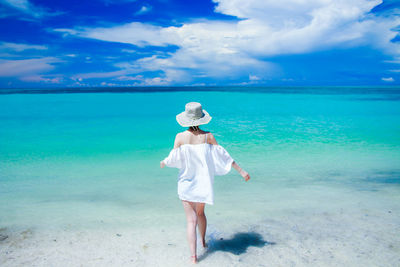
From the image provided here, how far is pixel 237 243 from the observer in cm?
352

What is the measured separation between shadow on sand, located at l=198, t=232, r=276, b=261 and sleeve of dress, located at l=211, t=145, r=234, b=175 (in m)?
1.00

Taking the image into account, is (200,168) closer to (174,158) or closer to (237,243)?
(174,158)

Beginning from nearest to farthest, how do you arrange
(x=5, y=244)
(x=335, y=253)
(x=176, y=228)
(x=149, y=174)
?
(x=335, y=253) → (x=5, y=244) → (x=176, y=228) → (x=149, y=174)

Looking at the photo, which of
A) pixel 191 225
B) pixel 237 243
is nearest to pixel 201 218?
pixel 191 225

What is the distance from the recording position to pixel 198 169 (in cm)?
294

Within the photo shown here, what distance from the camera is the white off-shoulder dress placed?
2.87 metres

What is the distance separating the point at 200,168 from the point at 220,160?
22 cm

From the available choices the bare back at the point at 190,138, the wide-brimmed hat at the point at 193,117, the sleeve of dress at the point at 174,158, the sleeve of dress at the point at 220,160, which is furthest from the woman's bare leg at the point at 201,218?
the wide-brimmed hat at the point at 193,117

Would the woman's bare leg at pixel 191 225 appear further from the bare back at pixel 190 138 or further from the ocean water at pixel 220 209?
the bare back at pixel 190 138

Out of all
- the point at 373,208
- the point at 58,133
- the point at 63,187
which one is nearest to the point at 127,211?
the point at 63,187

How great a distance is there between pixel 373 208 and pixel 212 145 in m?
3.16

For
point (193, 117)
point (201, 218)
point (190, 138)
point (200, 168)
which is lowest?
point (201, 218)

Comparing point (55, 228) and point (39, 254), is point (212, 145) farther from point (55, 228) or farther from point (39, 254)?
A: point (55, 228)

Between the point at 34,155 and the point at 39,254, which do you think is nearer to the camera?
the point at 39,254
